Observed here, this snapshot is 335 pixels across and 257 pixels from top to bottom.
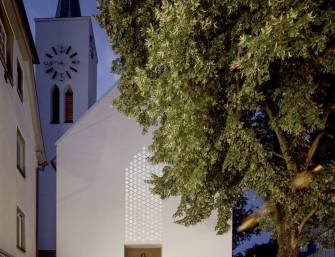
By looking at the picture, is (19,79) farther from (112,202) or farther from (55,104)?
(55,104)

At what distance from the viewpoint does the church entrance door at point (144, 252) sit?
603 inches

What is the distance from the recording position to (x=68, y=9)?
1063 inches

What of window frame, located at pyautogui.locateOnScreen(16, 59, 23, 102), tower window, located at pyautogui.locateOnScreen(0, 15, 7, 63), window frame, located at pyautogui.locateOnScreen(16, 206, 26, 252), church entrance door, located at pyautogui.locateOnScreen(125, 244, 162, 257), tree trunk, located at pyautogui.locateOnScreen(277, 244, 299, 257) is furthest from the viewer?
church entrance door, located at pyautogui.locateOnScreen(125, 244, 162, 257)

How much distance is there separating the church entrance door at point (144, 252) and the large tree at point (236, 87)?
603 cm

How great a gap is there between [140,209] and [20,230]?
4.95 meters

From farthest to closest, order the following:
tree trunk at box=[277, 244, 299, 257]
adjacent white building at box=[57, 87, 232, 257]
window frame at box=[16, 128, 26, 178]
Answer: adjacent white building at box=[57, 87, 232, 257]
window frame at box=[16, 128, 26, 178]
tree trunk at box=[277, 244, 299, 257]

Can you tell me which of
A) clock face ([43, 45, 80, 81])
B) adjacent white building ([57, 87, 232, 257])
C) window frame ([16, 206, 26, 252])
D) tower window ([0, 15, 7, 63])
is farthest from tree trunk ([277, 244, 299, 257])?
clock face ([43, 45, 80, 81])

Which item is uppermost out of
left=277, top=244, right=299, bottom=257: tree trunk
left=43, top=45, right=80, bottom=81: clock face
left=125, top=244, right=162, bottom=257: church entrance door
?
left=43, top=45, right=80, bottom=81: clock face

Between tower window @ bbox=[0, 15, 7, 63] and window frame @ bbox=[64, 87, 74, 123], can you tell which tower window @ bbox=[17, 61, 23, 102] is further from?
window frame @ bbox=[64, 87, 74, 123]

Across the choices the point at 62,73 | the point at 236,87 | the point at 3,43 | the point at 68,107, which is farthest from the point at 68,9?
the point at 236,87

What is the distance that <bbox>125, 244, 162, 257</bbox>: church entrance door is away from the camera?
15.3m

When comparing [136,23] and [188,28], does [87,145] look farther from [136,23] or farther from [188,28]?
[188,28]

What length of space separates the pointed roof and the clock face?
4.31 meters

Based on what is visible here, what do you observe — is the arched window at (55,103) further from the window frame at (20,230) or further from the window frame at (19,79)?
the window frame at (20,230)
